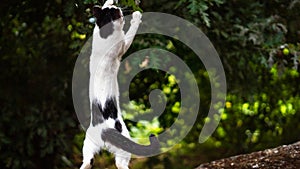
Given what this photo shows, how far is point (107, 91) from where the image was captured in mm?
1937

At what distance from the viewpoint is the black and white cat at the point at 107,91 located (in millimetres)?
1906

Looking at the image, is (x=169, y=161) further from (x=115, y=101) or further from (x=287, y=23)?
(x=115, y=101)

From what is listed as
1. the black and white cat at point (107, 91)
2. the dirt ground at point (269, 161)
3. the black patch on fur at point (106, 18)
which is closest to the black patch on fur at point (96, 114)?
the black and white cat at point (107, 91)

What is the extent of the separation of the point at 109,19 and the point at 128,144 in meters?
0.41

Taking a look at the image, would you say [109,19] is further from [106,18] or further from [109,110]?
[109,110]

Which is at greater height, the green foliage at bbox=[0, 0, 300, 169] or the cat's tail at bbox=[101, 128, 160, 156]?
the cat's tail at bbox=[101, 128, 160, 156]

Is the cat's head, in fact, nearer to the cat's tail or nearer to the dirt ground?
the cat's tail

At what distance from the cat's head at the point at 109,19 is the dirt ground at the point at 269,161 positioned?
1.12 m

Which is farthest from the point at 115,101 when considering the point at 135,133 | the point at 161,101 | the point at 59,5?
the point at 135,133

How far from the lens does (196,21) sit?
3.24 m

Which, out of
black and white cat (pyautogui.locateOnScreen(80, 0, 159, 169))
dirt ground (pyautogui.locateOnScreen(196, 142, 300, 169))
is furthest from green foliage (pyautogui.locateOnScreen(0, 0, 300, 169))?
black and white cat (pyautogui.locateOnScreen(80, 0, 159, 169))

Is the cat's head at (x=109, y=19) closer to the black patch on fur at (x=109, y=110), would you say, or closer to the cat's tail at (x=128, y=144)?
the black patch on fur at (x=109, y=110)

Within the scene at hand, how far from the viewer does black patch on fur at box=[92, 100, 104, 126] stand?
6.36 ft

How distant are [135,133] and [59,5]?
1.22m
